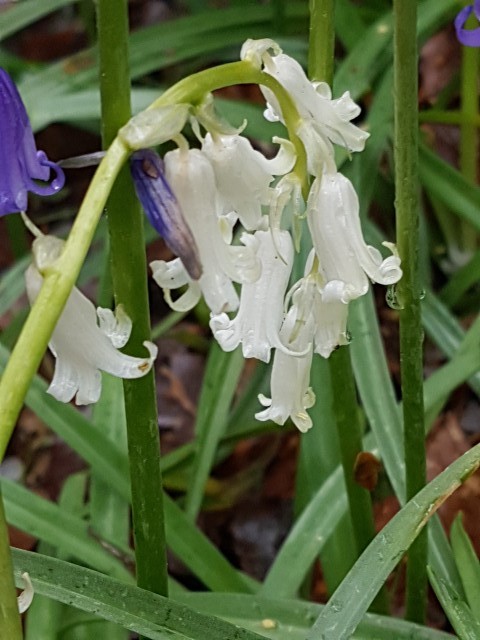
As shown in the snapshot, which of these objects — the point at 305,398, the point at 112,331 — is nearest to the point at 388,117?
the point at 305,398

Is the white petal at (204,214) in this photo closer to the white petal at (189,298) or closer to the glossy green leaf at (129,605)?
the white petal at (189,298)

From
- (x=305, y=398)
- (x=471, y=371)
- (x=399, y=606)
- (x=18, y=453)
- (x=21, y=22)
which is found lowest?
(x=399, y=606)

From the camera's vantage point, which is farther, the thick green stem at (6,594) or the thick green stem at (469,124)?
the thick green stem at (469,124)

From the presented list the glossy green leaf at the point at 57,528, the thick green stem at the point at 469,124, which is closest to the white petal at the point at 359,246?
the glossy green leaf at the point at 57,528

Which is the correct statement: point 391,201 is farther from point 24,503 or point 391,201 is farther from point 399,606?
point 24,503

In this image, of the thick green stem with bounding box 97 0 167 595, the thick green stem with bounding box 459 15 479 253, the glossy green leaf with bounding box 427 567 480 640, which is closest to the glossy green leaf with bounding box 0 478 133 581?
the thick green stem with bounding box 97 0 167 595

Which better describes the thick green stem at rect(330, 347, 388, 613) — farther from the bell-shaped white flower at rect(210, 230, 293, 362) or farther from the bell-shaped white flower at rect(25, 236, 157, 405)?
the bell-shaped white flower at rect(25, 236, 157, 405)
